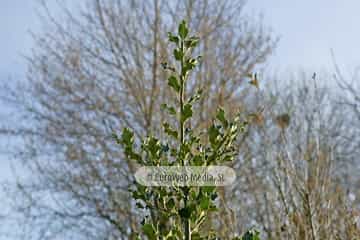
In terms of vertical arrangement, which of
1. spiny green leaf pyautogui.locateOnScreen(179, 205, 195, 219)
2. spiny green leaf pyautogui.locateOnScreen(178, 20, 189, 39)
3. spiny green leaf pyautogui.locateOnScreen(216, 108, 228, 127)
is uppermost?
spiny green leaf pyautogui.locateOnScreen(178, 20, 189, 39)

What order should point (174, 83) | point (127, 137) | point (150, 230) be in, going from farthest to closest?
point (174, 83), point (127, 137), point (150, 230)

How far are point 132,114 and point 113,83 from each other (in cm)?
59

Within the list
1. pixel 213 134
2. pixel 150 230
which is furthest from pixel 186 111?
pixel 150 230

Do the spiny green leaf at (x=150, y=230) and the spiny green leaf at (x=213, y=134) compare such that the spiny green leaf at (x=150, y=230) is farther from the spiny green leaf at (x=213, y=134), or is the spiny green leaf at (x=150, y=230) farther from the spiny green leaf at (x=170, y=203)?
the spiny green leaf at (x=213, y=134)

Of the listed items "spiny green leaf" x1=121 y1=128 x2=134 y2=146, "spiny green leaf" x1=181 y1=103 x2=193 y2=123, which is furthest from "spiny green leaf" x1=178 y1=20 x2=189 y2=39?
"spiny green leaf" x1=121 y1=128 x2=134 y2=146

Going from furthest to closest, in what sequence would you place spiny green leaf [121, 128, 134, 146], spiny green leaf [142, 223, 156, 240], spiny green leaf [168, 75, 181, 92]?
spiny green leaf [168, 75, 181, 92] → spiny green leaf [121, 128, 134, 146] → spiny green leaf [142, 223, 156, 240]

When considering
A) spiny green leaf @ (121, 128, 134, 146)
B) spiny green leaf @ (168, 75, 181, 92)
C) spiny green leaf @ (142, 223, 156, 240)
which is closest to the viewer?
spiny green leaf @ (142, 223, 156, 240)

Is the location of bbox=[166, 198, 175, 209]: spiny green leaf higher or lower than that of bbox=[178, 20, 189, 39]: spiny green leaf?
lower

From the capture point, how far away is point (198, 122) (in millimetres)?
7805

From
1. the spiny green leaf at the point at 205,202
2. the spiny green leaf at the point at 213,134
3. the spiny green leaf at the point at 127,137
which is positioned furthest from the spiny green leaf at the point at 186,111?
the spiny green leaf at the point at 205,202

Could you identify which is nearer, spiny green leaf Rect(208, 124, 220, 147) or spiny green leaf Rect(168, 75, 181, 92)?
spiny green leaf Rect(208, 124, 220, 147)

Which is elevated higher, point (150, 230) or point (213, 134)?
point (213, 134)

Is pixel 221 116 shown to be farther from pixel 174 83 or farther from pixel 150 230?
pixel 150 230

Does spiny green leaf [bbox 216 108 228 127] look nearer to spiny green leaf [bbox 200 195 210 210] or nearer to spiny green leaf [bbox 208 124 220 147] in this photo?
spiny green leaf [bbox 208 124 220 147]
